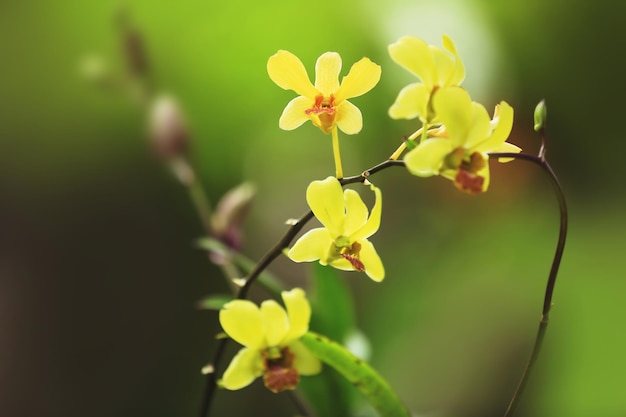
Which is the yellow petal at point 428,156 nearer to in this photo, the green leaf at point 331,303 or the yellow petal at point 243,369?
the yellow petal at point 243,369

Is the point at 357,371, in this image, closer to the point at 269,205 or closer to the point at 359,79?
the point at 359,79

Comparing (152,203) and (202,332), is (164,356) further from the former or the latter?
(152,203)

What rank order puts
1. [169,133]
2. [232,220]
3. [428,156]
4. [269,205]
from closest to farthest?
[428,156] → [232,220] → [169,133] → [269,205]

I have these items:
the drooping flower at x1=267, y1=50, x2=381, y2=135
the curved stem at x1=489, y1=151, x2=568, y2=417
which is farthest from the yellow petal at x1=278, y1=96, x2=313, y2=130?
the curved stem at x1=489, y1=151, x2=568, y2=417

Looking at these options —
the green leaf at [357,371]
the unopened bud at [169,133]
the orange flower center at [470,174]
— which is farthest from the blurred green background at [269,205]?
the orange flower center at [470,174]

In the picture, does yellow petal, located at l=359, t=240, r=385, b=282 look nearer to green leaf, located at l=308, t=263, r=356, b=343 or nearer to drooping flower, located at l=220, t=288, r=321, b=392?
drooping flower, located at l=220, t=288, r=321, b=392

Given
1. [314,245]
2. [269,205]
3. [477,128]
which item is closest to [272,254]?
[314,245]
